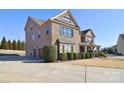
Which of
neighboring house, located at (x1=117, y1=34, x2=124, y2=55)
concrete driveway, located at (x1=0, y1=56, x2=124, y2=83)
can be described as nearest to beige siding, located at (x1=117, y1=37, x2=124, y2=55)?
neighboring house, located at (x1=117, y1=34, x2=124, y2=55)

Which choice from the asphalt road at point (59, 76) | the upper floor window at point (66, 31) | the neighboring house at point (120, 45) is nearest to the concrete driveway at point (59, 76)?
the asphalt road at point (59, 76)

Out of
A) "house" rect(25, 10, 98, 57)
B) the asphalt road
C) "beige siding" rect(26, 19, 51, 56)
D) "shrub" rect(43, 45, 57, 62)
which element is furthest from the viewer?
"beige siding" rect(26, 19, 51, 56)

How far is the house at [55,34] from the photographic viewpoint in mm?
26922

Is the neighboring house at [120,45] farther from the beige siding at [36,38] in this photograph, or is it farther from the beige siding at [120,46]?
the beige siding at [36,38]

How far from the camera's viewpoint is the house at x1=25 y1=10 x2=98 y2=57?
26922 mm

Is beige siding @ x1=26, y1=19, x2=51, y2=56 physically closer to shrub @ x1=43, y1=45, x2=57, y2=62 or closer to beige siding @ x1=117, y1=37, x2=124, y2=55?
shrub @ x1=43, y1=45, x2=57, y2=62

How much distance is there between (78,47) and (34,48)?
7313 mm

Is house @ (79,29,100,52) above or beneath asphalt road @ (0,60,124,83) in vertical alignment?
above
